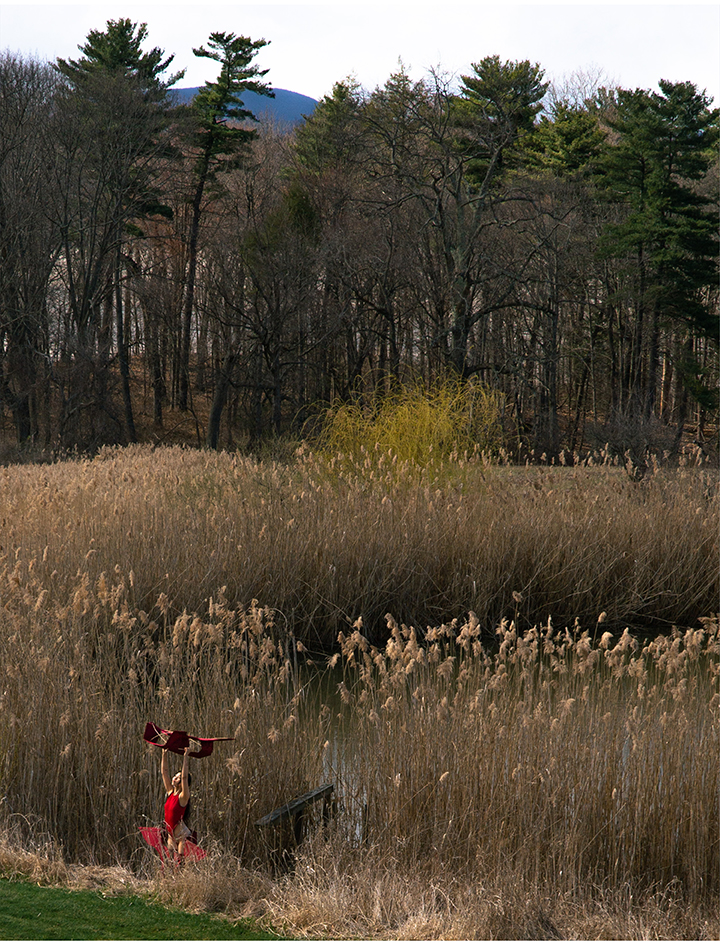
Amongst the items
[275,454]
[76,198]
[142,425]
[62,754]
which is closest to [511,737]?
[62,754]

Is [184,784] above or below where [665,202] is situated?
below

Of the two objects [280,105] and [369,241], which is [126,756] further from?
[280,105]

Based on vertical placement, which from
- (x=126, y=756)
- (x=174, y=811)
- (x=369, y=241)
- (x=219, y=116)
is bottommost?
(x=126, y=756)

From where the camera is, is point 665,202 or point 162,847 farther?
point 665,202

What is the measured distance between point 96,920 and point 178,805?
42cm

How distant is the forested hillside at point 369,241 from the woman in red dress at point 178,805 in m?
16.0

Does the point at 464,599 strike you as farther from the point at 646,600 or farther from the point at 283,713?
the point at 283,713

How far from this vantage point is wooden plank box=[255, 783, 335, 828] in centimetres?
361

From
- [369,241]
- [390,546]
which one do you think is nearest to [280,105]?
[369,241]

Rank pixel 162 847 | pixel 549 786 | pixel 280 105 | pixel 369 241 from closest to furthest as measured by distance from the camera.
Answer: pixel 162 847, pixel 549 786, pixel 369 241, pixel 280 105

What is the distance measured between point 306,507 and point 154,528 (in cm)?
142

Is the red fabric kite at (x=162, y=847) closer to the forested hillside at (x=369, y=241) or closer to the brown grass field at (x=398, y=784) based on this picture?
the brown grass field at (x=398, y=784)

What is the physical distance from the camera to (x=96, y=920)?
292 centimetres

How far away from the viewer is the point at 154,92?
22.6 metres
